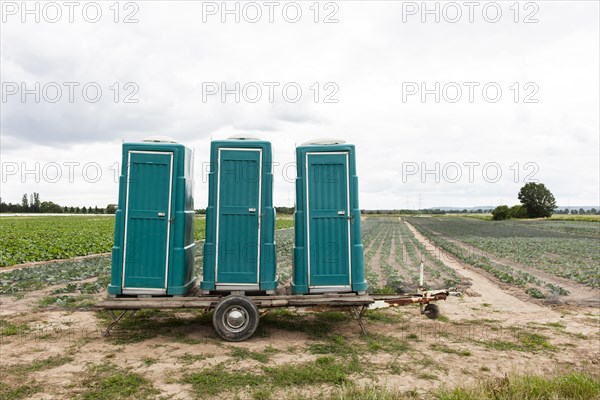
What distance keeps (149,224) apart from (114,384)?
2.94m

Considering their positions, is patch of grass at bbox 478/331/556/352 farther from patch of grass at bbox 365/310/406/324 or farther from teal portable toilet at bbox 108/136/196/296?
teal portable toilet at bbox 108/136/196/296

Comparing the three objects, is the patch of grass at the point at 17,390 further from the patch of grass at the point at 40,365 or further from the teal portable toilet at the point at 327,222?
the teal portable toilet at the point at 327,222

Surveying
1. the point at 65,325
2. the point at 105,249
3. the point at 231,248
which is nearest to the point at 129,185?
the point at 231,248

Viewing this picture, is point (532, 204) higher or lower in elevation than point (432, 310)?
higher

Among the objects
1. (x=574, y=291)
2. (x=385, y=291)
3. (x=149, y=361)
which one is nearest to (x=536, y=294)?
(x=574, y=291)

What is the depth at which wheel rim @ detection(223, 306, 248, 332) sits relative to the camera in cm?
729

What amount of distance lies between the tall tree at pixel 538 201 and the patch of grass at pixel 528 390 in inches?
4788

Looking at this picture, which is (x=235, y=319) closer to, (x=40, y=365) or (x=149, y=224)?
(x=149, y=224)

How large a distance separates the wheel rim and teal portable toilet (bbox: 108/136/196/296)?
1029mm

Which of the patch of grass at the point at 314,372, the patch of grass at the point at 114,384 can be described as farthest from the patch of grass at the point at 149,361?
the patch of grass at the point at 314,372

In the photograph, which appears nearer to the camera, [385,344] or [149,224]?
[385,344]

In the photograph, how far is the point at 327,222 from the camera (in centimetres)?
787

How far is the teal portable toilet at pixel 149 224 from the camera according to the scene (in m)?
7.61

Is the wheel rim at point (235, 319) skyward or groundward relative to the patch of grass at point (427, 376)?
skyward
